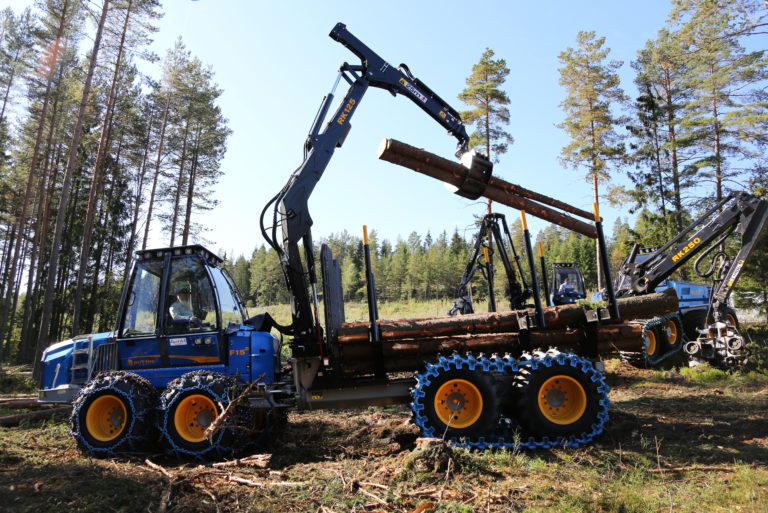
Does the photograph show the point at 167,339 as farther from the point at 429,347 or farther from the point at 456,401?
the point at 456,401

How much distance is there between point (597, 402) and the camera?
5.89 m

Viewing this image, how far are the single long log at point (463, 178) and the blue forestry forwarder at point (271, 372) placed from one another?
231 millimetres

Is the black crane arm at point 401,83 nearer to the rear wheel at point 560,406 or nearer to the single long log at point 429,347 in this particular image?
the single long log at point 429,347

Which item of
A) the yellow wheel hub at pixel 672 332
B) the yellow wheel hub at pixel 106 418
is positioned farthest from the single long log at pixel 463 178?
the yellow wheel hub at pixel 672 332

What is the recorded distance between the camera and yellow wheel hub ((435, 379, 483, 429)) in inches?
232

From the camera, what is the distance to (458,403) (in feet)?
19.6

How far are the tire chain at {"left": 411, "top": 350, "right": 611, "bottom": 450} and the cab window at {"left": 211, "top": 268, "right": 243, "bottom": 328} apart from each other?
9.37ft

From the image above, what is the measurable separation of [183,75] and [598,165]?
894 inches

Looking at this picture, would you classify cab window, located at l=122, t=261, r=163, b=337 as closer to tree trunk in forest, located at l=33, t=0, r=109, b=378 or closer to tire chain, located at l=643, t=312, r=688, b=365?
tree trunk in forest, located at l=33, t=0, r=109, b=378

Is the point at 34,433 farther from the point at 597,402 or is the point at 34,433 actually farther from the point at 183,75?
the point at 183,75

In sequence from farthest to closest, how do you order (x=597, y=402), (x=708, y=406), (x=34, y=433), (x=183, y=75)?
(x=183, y=75) → (x=708, y=406) → (x=34, y=433) → (x=597, y=402)

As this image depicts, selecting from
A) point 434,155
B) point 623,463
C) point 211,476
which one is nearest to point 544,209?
point 434,155

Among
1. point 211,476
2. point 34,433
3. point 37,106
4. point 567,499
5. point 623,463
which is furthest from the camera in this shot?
point 37,106

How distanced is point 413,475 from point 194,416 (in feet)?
9.91
